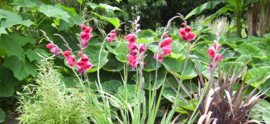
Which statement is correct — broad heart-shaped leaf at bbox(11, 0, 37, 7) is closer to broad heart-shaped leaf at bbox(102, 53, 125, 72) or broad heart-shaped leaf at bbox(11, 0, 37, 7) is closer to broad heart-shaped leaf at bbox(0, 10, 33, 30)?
broad heart-shaped leaf at bbox(0, 10, 33, 30)

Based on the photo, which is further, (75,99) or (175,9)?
(175,9)

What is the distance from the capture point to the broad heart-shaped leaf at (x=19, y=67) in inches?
79.4

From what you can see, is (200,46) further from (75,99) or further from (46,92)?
(46,92)

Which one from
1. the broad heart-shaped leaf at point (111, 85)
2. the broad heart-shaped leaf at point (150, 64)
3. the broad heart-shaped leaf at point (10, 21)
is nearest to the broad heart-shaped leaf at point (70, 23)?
the broad heart-shaped leaf at point (10, 21)

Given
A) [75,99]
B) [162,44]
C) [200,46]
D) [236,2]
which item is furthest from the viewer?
[236,2]

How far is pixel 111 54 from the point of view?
2385mm

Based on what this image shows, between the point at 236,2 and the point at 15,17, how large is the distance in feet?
12.5

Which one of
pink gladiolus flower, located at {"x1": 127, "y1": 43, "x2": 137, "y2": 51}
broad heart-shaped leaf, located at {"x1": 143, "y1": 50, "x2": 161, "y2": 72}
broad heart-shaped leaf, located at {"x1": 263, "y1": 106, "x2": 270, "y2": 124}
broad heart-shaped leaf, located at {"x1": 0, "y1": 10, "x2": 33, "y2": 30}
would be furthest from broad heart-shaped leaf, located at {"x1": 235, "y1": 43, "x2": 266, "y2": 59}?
broad heart-shaped leaf, located at {"x1": 0, "y1": 10, "x2": 33, "y2": 30}

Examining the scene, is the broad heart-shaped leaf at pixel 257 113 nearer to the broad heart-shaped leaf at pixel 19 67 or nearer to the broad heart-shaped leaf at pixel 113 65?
the broad heart-shaped leaf at pixel 113 65

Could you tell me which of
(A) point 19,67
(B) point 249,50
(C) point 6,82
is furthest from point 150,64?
(C) point 6,82

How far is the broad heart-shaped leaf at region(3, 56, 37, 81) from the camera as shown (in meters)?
2.02

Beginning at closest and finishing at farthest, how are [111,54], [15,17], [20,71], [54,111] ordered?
[54,111] < [15,17] < [20,71] < [111,54]

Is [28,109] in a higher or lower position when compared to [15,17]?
lower

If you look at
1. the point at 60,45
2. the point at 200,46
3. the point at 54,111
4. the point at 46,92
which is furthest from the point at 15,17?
the point at 200,46
